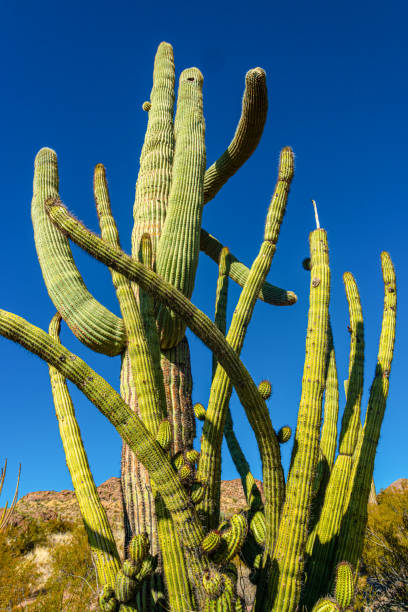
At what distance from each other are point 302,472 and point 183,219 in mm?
2767

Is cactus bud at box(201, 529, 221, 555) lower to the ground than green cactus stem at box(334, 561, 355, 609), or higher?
higher

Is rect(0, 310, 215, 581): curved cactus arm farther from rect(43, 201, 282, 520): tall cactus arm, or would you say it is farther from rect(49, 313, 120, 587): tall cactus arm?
rect(43, 201, 282, 520): tall cactus arm

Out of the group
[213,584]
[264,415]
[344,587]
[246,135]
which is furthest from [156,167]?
[344,587]

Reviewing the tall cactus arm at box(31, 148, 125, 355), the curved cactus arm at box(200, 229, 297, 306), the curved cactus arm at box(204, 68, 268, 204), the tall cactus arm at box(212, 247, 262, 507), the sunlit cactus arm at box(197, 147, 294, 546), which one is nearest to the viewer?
the sunlit cactus arm at box(197, 147, 294, 546)

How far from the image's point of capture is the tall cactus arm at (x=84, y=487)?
3479mm

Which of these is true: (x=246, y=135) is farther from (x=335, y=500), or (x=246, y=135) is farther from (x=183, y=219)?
(x=335, y=500)

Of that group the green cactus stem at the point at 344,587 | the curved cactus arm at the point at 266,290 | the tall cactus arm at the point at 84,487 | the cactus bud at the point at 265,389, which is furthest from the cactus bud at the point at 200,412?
the curved cactus arm at the point at 266,290

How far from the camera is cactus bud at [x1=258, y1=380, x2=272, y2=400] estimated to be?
3.55 metres

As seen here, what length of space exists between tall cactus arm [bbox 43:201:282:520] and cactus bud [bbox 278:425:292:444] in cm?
13

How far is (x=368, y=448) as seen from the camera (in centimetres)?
395

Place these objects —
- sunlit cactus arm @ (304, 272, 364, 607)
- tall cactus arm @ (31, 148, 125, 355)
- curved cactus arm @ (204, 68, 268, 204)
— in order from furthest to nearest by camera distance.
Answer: curved cactus arm @ (204, 68, 268, 204) < tall cactus arm @ (31, 148, 125, 355) < sunlit cactus arm @ (304, 272, 364, 607)

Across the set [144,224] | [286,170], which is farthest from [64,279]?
[286,170]

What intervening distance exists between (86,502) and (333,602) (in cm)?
199

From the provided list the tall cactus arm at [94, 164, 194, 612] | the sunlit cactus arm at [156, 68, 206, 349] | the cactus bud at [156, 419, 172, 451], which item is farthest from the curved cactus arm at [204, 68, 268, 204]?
the cactus bud at [156, 419, 172, 451]
